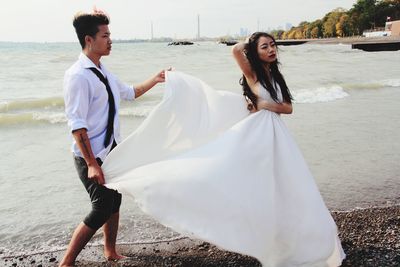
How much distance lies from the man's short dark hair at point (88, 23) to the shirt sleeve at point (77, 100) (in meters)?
0.36

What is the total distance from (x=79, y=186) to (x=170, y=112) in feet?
10.6

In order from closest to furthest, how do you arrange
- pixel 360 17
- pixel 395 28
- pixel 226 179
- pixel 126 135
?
pixel 226 179 < pixel 126 135 < pixel 395 28 < pixel 360 17

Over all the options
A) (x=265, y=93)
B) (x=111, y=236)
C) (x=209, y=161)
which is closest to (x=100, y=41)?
(x=209, y=161)

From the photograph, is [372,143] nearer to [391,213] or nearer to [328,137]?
[328,137]

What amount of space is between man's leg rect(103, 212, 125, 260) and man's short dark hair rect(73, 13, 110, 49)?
1.56 m

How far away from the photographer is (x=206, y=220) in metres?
3.02

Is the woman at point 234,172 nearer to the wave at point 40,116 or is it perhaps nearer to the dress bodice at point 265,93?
the dress bodice at point 265,93

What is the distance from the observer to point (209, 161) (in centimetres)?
313

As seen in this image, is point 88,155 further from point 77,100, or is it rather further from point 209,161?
point 209,161

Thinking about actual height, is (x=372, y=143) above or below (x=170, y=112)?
below

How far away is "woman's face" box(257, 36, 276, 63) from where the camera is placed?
Answer: 11.3 ft

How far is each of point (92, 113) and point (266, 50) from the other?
1429 mm

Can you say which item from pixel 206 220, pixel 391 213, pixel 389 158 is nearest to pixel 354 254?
pixel 391 213

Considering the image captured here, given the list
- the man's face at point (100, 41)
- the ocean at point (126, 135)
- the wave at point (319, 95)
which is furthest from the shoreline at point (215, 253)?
the wave at point (319, 95)
